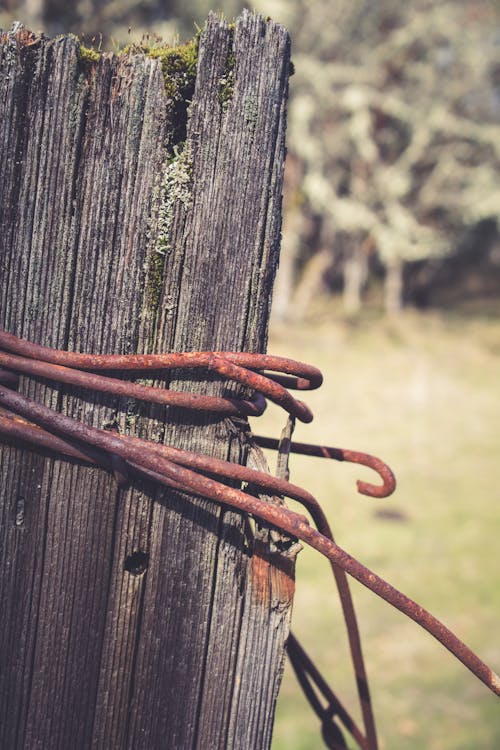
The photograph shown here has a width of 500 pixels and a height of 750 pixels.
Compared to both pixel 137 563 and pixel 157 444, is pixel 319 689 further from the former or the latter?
pixel 157 444

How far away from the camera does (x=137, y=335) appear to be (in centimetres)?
105

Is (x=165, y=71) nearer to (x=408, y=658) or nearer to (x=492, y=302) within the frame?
(x=408, y=658)

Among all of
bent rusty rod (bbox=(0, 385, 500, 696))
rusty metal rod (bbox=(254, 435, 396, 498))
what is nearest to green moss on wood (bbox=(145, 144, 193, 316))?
bent rusty rod (bbox=(0, 385, 500, 696))

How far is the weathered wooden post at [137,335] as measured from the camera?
3.30 ft

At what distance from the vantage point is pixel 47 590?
1072mm

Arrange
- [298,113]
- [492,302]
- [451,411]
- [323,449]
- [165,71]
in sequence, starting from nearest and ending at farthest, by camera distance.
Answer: [165,71] → [323,449] → [451,411] → [298,113] → [492,302]

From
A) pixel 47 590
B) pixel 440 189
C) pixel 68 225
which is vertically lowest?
pixel 47 590

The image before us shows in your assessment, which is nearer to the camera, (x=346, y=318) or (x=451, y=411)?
(x=451, y=411)

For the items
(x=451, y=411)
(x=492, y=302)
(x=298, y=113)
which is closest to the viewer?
(x=451, y=411)

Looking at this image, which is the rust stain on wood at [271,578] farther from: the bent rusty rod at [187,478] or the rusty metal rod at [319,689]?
the rusty metal rod at [319,689]

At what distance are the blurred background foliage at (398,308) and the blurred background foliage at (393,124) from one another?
0.06 m

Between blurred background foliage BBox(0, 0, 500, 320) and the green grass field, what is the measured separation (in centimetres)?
527

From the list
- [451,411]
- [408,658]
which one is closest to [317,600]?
[408,658]

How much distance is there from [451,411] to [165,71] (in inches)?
450
